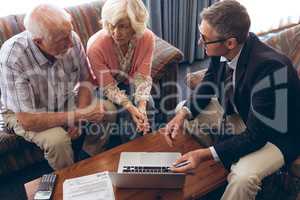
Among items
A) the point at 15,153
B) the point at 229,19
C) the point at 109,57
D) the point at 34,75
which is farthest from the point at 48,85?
the point at 229,19

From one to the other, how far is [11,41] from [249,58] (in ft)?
3.72

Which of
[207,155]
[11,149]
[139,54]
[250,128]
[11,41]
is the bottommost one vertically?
[11,149]

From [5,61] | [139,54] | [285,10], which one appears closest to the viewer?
[5,61]

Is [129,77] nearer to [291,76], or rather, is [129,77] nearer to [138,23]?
[138,23]

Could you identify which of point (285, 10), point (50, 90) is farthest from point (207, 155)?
point (285, 10)

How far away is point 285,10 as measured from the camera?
3158 mm

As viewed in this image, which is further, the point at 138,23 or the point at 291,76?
the point at 138,23

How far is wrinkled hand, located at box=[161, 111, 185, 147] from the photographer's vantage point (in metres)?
1.67

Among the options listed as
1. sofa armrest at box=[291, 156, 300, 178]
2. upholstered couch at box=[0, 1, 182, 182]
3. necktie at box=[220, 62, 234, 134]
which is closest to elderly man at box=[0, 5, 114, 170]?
upholstered couch at box=[0, 1, 182, 182]

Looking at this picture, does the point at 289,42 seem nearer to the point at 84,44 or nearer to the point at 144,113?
the point at 144,113

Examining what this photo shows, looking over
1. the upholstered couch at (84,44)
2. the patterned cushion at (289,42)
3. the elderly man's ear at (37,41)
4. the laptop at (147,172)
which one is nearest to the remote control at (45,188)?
the laptop at (147,172)

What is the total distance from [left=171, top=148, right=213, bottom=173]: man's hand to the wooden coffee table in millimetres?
49

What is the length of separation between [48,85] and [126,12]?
0.55 m

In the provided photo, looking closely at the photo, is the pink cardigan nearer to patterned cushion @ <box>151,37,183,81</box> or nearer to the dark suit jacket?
patterned cushion @ <box>151,37,183,81</box>
